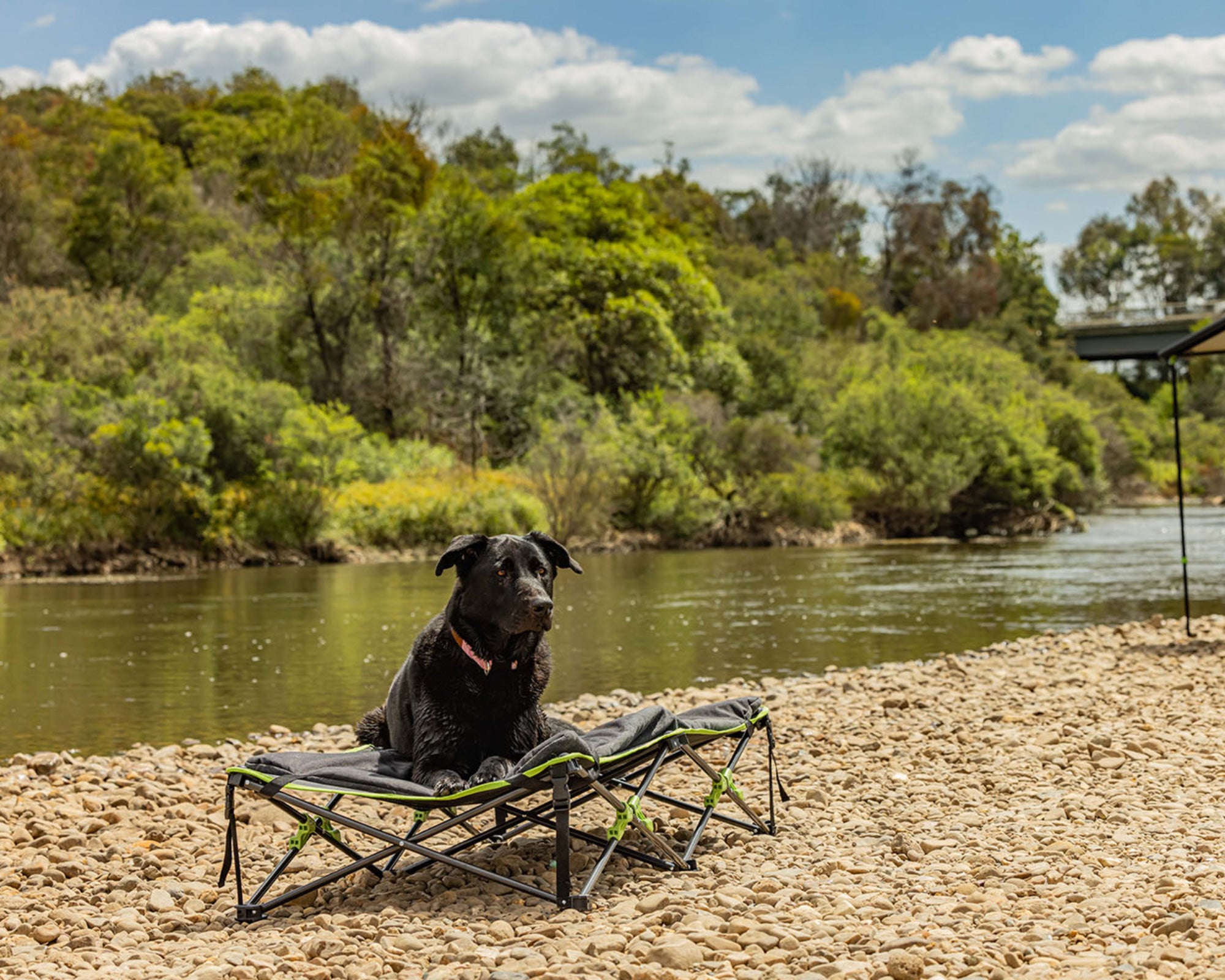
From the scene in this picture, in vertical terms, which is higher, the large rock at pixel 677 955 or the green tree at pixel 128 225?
the green tree at pixel 128 225

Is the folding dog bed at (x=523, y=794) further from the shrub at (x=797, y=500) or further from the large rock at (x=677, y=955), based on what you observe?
the shrub at (x=797, y=500)

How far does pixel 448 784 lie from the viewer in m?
3.95

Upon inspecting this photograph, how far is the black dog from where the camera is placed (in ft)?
13.7

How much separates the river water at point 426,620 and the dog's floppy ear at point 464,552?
13.8ft

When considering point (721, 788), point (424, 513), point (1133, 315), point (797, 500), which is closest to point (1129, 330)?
point (1133, 315)

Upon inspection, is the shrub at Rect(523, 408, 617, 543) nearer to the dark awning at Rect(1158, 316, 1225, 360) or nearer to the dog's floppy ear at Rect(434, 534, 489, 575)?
the dark awning at Rect(1158, 316, 1225, 360)

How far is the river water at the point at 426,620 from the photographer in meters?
9.06

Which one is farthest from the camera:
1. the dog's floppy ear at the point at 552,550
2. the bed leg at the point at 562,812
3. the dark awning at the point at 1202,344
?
the dark awning at the point at 1202,344

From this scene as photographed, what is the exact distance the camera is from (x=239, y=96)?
56.3 m

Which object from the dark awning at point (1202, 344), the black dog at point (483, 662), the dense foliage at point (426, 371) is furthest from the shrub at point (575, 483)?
the black dog at point (483, 662)

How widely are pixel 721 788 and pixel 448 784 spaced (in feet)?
3.70

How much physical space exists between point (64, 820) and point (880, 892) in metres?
3.56

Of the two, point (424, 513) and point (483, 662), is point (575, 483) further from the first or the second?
point (483, 662)

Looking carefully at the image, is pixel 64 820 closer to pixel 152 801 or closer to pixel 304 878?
pixel 152 801
